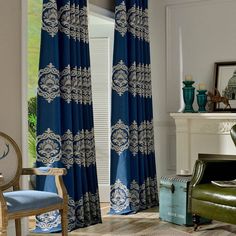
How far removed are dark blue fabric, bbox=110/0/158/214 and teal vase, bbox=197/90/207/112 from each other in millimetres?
569

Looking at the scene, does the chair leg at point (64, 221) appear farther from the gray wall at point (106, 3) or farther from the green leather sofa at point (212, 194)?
the gray wall at point (106, 3)

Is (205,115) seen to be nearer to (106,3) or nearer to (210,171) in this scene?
(210,171)

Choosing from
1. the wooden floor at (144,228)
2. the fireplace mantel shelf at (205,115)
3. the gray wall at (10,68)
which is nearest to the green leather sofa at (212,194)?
the wooden floor at (144,228)

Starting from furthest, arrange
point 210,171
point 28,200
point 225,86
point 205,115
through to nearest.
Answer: point 225,86 → point 205,115 → point 210,171 → point 28,200

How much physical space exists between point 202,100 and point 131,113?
85 centimetres

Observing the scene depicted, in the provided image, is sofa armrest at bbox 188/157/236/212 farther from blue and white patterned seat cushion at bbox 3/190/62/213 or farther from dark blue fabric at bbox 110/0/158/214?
blue and white patterned seat cushion at bbox 3/190/62/213

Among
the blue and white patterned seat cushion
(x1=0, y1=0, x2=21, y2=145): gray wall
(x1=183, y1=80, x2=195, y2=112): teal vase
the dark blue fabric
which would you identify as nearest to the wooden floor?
the dark blue fabric

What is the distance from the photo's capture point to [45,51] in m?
4.42

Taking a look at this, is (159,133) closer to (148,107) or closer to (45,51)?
(148,107)

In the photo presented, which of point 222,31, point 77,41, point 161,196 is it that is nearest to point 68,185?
point 161,196

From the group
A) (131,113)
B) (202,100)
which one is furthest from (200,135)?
(131,113)

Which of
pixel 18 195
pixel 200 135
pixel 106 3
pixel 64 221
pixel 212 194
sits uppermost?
pixel 106 3

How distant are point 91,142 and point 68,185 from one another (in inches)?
20.2

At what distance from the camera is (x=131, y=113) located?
5496mm
